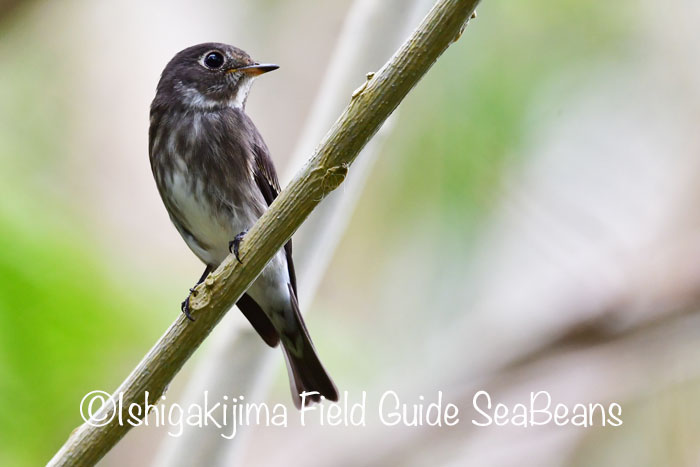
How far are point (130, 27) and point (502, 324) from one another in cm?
306

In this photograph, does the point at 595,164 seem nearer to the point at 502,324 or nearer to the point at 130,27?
the point at 502,324

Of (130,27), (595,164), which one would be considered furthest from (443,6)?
(130,27)

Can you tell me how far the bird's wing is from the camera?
3240 millimetres

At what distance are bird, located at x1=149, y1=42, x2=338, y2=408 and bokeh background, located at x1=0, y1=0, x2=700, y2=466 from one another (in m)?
0.19

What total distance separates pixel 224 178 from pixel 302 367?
2.44ft

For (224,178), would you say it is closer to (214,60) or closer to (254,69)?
(254,69)

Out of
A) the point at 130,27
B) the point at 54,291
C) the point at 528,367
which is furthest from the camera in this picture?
the point at 130,27

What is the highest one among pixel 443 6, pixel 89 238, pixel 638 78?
pixel 638 78

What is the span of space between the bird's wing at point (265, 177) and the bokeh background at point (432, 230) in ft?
1.22

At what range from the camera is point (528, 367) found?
3.78 m

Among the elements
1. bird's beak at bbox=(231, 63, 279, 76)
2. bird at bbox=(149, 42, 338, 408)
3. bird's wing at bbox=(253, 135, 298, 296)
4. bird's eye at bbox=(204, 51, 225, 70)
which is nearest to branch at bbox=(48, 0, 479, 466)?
bird at bbox=(149, 42, 338, 408)

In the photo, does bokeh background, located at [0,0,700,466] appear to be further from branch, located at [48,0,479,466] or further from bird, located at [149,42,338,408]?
branch, located at [48,0,479,466]

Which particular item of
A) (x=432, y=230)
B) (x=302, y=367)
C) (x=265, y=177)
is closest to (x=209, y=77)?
(x=265, y=177)

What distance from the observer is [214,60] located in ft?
11.5
